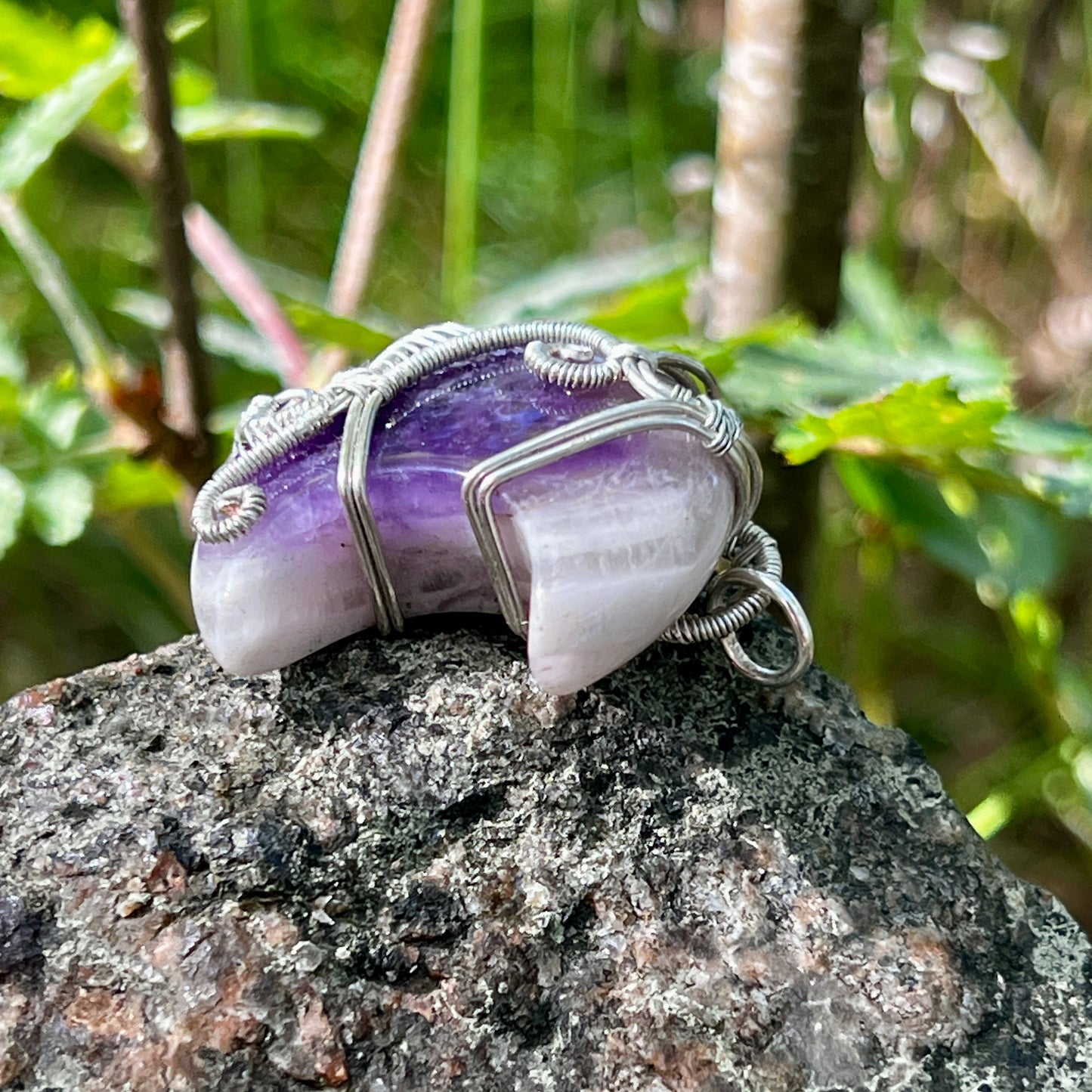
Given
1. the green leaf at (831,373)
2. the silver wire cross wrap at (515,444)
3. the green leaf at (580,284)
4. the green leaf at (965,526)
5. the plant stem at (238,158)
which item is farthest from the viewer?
the plant stem at (238,158)

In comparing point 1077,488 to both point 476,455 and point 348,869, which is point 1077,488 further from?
point 348,869

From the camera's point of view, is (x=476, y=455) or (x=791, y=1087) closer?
(x=791, y=1087)

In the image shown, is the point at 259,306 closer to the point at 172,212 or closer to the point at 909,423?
the point at 172,212

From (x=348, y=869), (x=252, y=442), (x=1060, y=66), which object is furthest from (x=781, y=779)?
(x=1060, y=66)

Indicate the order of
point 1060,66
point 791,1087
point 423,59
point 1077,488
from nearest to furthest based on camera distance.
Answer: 1. point 791,1087
2. point 1077,488
3. point 423,59
4. point 1060,66

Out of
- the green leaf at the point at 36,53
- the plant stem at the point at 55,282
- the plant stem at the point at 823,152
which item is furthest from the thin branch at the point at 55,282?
the plant stem at the point at 823,152

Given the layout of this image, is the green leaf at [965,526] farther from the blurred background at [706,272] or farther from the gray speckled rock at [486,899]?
the gray speckled rock at [486,899]

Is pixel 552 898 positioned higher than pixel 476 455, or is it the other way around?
pixel 476 455

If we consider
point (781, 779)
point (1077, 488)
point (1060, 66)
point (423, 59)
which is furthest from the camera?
point (1060, 66)
